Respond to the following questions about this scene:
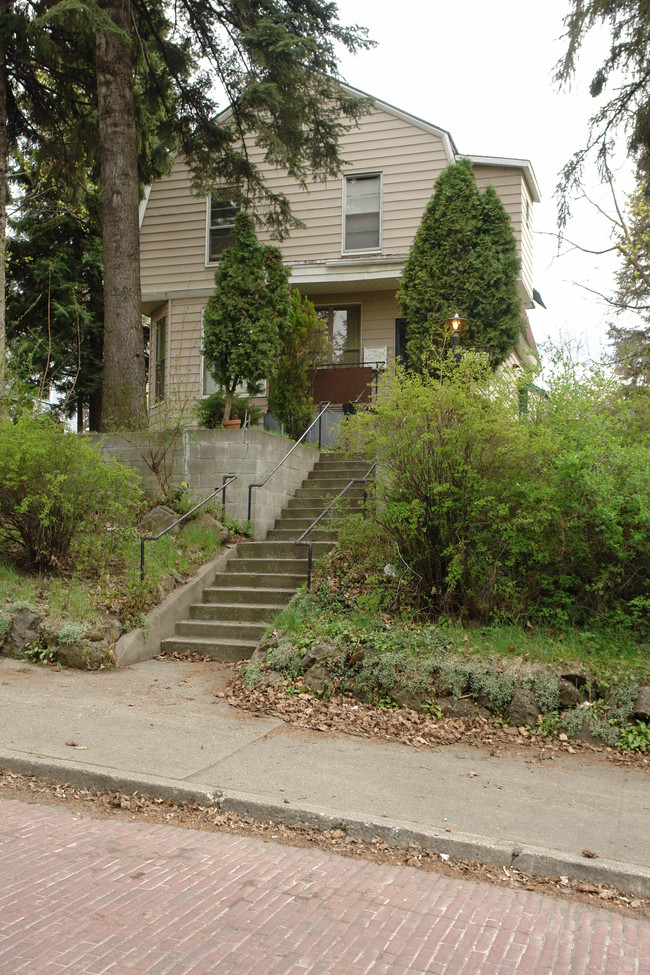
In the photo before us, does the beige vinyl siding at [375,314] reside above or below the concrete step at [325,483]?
above

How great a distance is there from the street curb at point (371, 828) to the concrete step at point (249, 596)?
176 inches

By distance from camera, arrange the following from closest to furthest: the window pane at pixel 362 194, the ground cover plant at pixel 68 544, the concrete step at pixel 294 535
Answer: the ground cover plant at pixel 68 544 → the concrete step at pixel 294 535 → the window pane at pixel 362 194

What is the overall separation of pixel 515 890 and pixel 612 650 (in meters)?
3.19

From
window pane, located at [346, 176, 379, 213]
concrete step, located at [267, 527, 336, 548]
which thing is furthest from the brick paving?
window pane, located at [346, 176, 379, 213]

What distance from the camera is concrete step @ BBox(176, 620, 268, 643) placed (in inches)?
375

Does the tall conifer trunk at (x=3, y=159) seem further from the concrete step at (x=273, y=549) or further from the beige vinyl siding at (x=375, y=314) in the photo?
the beige vinyl siding at (x=375, y=314)

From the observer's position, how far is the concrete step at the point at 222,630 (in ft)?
31.3

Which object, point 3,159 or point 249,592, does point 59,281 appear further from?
point 249,592

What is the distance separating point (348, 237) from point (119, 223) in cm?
734

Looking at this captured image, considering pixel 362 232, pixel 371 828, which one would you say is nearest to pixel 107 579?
pixel 371 828

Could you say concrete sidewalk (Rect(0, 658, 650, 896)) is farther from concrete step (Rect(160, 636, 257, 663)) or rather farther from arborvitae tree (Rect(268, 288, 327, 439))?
arborvitae tree (Rect(268, 288, 327, 439))

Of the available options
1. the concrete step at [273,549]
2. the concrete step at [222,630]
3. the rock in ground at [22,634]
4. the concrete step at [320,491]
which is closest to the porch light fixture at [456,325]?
the concrete step at [320,491]

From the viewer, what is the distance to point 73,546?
9867 mm

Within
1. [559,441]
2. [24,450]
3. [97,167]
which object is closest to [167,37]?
[97,167]
